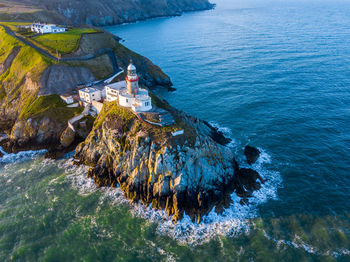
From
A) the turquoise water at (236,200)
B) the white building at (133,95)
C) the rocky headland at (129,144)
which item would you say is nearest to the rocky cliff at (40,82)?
the rocky headland at (129,144)

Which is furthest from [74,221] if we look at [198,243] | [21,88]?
[21,88]

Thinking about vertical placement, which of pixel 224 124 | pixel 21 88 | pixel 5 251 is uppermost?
pixel 21 88

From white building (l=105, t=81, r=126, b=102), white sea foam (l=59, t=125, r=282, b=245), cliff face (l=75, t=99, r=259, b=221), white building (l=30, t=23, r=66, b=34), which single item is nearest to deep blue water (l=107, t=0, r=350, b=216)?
white sea foam (l=59, t=125, r=282, b=245)

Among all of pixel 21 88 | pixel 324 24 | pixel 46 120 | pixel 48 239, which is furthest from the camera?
pixel 324 24

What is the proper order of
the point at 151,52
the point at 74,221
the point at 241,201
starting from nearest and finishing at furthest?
the point at 74,221 < the point at 241,201 < the point at 151,52

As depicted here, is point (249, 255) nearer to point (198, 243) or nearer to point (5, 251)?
point (198, 243)

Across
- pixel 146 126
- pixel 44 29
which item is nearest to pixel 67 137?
pixel 146 126
